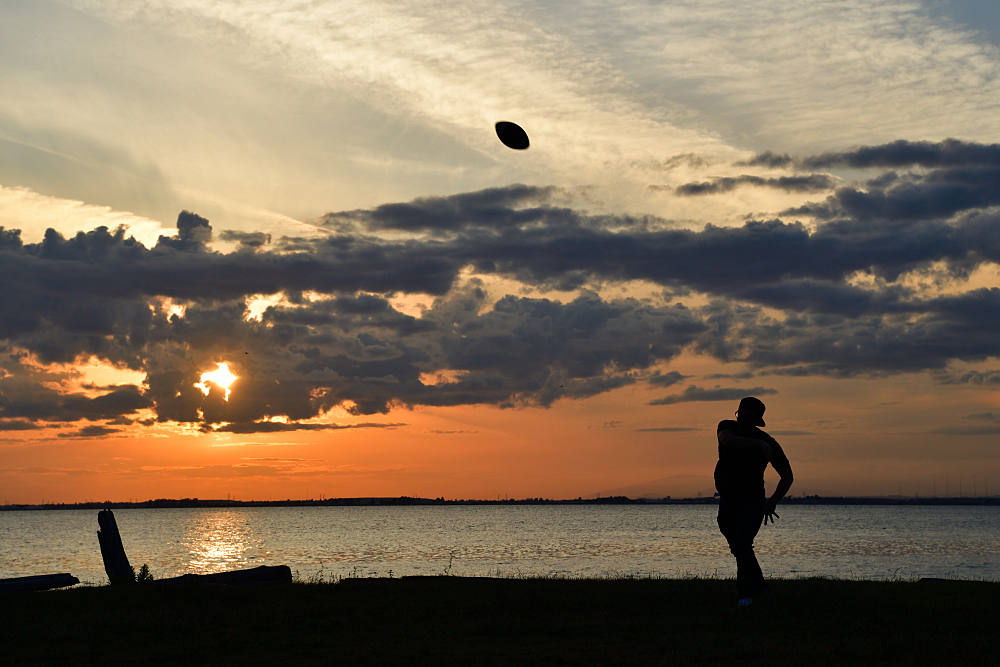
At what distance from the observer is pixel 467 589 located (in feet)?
50.3

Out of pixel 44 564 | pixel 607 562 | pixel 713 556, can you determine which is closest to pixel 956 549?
pixel 713 556

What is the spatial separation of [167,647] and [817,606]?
9.19 m

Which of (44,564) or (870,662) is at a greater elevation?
(870,662)

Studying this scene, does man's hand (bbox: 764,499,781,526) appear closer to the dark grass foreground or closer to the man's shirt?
the man's shirt

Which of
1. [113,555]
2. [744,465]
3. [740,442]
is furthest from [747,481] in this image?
[113,555]

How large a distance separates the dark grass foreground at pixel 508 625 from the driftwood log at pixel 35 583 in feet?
16.1

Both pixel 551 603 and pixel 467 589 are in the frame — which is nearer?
pixel 551 603

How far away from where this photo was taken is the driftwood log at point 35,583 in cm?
2070

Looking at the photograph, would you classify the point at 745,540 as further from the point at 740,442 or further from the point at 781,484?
the point at 740,442

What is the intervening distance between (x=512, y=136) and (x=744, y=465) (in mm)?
10466

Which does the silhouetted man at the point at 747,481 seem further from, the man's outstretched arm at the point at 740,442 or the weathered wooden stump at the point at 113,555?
the weathered wooden stump at the point at 113,555

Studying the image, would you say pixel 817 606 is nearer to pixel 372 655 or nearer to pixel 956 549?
pixel 372 655

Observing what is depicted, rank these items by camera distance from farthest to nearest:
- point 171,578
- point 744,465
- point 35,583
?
point 35,583 < point 171,578 < point 744,465

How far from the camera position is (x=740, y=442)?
498 inches
